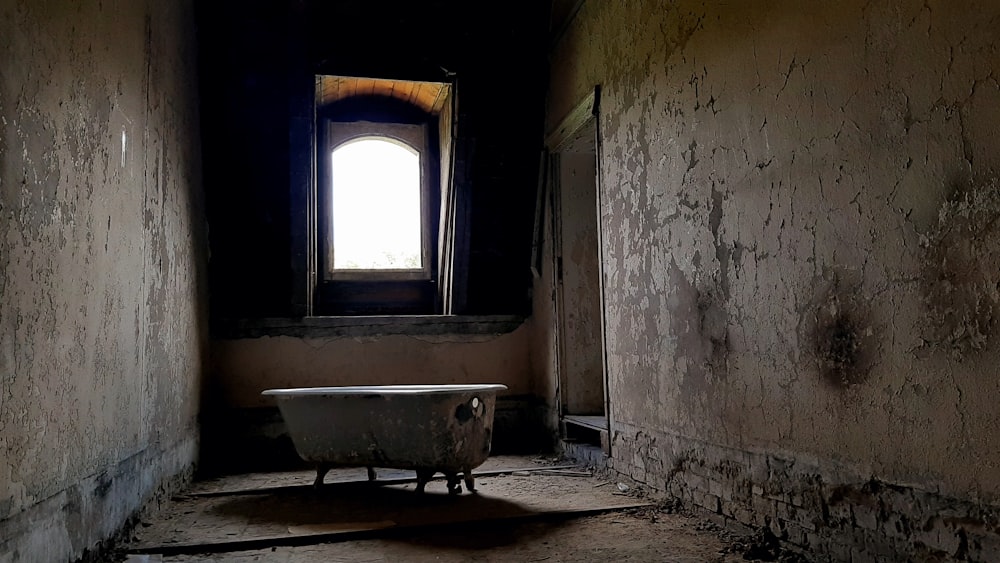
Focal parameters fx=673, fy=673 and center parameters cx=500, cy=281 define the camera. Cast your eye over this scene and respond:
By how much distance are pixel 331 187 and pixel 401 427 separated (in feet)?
8.92

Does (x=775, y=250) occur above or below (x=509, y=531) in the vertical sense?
above

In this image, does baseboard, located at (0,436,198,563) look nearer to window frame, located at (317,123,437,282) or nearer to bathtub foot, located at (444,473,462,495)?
bathtub foot, located at (444,473,462,495)

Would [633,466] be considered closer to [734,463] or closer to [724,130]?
[734,463]

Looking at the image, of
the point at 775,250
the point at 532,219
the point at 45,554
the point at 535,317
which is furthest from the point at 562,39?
the point at 45,554

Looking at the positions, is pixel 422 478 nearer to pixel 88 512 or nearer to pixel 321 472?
pixel 321 472

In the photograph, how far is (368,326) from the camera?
4.84 metres

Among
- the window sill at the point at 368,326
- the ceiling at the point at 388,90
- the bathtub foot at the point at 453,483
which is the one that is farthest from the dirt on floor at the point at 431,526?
the ceiling at the point at 388,90

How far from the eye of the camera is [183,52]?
385 cm

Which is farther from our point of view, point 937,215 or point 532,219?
point 532,219

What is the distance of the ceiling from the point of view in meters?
5.03

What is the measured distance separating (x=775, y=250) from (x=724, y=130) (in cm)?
56

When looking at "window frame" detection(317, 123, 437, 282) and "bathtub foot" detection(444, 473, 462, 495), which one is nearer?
"bathtub foot" detection(444, 473, 462, 495)

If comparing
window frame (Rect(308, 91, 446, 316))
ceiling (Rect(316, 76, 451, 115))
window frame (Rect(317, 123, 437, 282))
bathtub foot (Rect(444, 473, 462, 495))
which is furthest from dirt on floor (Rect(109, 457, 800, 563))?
ceiling (Rect(316, 76, 451, 115))

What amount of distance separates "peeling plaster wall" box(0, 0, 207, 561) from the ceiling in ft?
4.77
